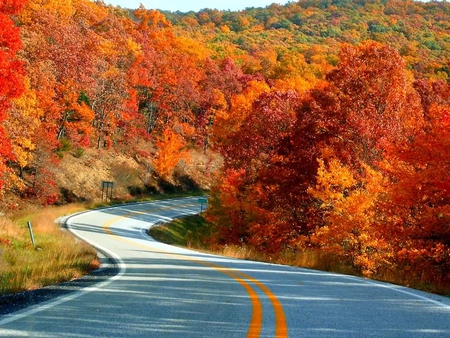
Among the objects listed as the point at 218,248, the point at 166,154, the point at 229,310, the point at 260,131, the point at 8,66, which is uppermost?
the point at 8,66

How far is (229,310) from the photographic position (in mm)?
6793

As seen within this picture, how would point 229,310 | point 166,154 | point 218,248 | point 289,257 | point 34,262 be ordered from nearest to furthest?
1. point 229,310
2. point 34,262
3. point 289,257
4. point 218,248
5. point 166,154

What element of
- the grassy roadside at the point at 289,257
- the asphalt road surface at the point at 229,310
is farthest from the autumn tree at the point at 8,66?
the asphalt road surface at the point at 229,310

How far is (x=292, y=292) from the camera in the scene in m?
8.80

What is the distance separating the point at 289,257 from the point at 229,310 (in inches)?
577

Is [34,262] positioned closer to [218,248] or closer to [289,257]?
[289,257]

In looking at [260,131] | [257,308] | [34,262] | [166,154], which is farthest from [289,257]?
[166,154]

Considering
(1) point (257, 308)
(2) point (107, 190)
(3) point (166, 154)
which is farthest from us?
(3) point (166, 154)

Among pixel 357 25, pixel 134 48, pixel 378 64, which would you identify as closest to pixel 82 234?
pixel 378 64

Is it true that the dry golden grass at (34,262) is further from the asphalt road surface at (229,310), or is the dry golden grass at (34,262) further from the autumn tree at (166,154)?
the autumn tree at (166,154)

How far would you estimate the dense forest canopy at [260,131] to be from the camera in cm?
1622

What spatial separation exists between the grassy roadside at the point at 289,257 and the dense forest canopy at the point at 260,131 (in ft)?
2.09

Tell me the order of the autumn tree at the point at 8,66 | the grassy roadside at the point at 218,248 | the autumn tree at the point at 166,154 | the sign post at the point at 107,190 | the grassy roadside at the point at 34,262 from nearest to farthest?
the grassy roadside at the point at 34,262, the grassy roadside at the point at 218,248, the autumn tree at the point at 8,66, the sign post at the point at 107,190, the autumn tree at the point at 166,154

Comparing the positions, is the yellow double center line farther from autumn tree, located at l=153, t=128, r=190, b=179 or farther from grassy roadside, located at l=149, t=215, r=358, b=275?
autumn tree, located at l=153, t=128, r=190, b=179
